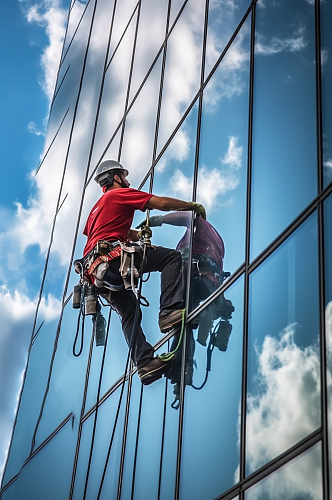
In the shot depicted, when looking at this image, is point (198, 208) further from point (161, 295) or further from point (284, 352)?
point (284, 352)

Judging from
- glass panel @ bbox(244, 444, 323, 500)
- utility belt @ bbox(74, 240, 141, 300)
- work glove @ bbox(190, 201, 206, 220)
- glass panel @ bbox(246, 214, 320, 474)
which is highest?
work glove @ bbox(190, 201, 206, 220)

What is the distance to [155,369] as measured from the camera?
9.15 meters

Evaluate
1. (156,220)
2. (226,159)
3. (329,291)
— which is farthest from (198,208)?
(329,291)

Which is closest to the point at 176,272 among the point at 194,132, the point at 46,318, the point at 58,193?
the point at 194,132

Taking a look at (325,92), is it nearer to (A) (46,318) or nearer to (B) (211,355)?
(B) (211,355)

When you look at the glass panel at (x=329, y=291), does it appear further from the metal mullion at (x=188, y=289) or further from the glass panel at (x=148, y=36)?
the glass panel at (x=148, y=36)

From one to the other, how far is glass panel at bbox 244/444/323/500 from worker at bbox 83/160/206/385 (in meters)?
2.95

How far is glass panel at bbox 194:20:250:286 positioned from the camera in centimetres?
879

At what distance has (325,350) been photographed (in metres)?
6.26

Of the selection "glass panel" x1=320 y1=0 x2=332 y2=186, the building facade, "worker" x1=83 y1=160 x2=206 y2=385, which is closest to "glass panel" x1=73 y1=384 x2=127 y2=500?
the building facade

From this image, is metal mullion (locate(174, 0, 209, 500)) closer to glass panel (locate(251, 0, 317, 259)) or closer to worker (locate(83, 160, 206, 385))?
worker (locate(83, 160, 206, 385))

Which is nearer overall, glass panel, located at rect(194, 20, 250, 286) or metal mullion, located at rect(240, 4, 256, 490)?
metal mullion, located at rect(240, 4, 256, 490)

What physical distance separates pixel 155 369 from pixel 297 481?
3.33 metres

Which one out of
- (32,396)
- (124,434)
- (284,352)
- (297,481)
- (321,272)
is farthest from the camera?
(32,396)
